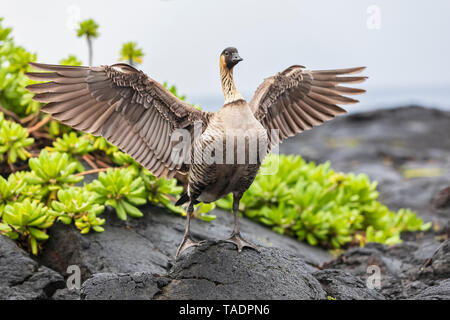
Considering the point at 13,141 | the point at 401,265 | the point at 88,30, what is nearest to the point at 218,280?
the point at 401,265

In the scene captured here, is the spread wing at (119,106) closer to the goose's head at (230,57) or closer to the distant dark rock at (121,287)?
the goose's head at (230,57)

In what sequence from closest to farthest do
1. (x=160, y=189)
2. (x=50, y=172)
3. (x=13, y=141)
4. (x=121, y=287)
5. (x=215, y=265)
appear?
(x=121, y=287) → (x=215, y=265) → (x=50, y=172) → (x=160, y=189) → (x=13, y=141)

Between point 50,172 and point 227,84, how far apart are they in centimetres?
279

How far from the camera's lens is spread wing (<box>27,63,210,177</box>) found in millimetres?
5113

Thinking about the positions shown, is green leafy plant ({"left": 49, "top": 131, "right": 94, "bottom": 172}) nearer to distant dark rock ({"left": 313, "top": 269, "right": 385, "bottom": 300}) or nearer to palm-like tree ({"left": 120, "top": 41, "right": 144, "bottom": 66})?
palm-like tree ({"left": 120, "top": 41, "right": 144, "bottom": 66})

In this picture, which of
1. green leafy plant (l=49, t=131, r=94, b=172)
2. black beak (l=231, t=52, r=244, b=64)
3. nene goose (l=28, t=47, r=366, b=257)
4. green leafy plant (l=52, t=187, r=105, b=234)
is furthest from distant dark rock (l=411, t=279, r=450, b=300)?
green leafy plant (l=49, t=131, r=94, b=172)

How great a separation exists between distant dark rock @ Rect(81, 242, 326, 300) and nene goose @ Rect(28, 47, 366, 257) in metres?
0.24

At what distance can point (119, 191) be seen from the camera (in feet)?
21.6

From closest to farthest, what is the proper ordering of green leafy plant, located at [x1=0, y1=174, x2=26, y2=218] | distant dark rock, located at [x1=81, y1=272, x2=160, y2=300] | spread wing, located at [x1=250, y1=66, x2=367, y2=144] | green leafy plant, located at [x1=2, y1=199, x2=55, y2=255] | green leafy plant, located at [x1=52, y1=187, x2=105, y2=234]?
1. distant dark rock, located at [x1=81, y1=272, x2=160, y2=300]
2. spread wing, located at [x1=250, y1=66, x2=367, y2=144]
3. green leafy plant, located at [x1=2, y1=199, x2=55, y2=255]
4. green leafy plant, located at [x1=52, y1=187, x2=105, y2=234]
5. green leafy plant, located at [x1=0, y1=174, x2=26, y2=218]

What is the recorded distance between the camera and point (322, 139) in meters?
17.2

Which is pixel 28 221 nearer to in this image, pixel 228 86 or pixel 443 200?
pixel 228 86

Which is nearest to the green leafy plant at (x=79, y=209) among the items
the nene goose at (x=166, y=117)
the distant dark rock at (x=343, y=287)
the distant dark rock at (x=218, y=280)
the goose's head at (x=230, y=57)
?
the nene goose at (x=166, y=117)

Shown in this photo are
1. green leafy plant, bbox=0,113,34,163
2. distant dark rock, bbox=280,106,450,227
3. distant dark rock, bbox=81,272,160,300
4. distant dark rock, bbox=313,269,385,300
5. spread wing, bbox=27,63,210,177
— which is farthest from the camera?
distant dark rock, bbox=280,106,450,227
